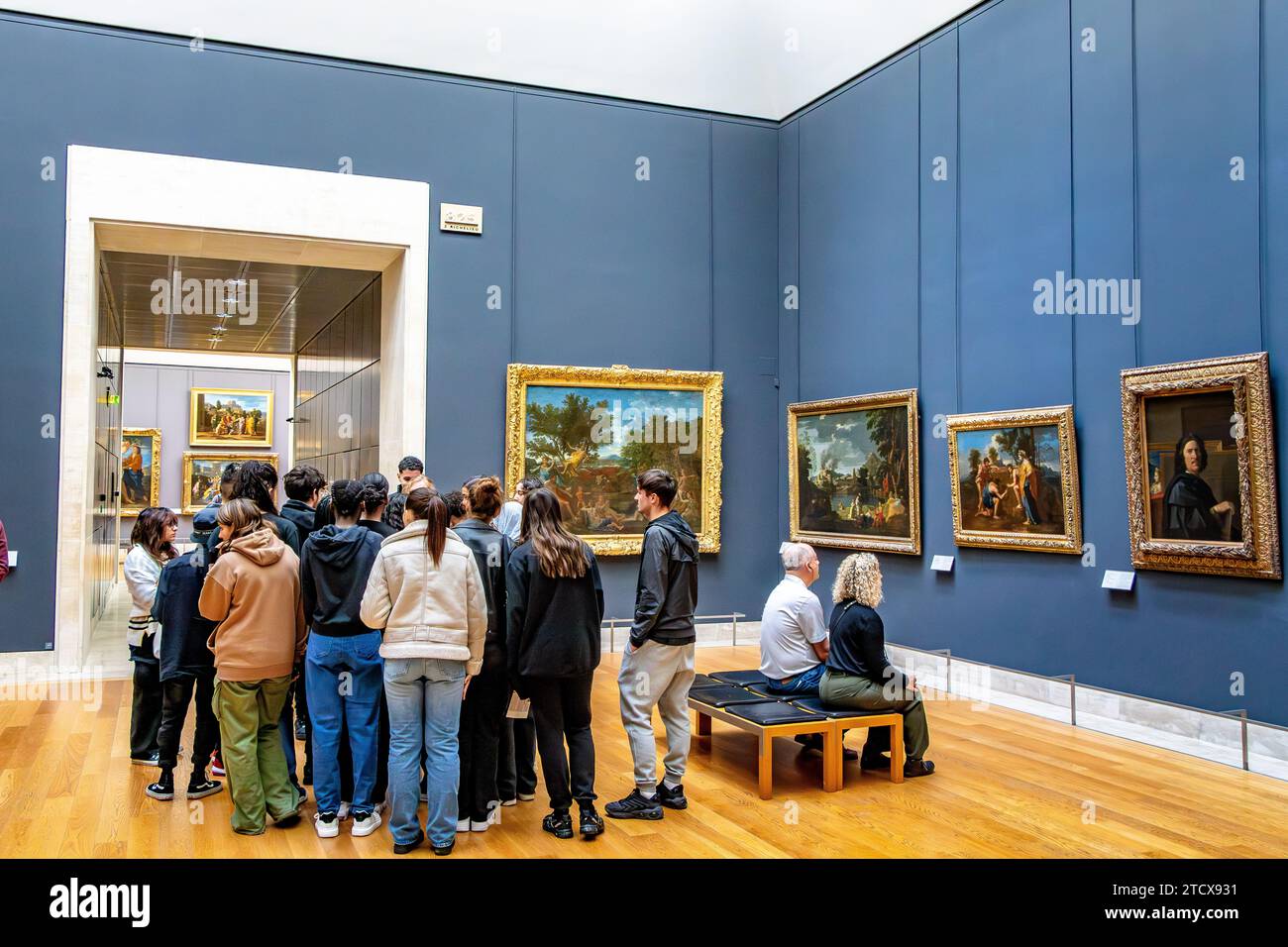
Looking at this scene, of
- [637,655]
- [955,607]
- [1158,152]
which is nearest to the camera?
[637,655]

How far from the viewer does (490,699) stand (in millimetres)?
6566

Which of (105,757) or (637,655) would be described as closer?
(637,655)

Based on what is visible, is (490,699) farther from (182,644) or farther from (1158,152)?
(1158,152)

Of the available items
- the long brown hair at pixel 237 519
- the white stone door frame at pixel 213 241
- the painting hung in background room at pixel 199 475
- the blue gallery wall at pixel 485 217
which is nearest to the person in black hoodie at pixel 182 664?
the long brown hair at pixel 237 519

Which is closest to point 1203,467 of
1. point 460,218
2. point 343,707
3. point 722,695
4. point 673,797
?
point 722,695

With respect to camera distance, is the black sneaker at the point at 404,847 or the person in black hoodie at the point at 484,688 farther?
the person in black hoodie at the point at 484,688

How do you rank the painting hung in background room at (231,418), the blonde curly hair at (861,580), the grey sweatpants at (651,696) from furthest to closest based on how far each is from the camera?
the painting hung in background room at (231,418), the blonde curly hair at (861,580), the grey sweatpants at (651,696)

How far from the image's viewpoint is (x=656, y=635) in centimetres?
686

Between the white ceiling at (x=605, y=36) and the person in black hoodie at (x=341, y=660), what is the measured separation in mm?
9413

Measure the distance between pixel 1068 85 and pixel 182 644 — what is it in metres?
10.4

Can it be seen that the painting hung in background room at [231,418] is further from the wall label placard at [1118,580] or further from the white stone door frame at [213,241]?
the wall label placard at [1118,580]

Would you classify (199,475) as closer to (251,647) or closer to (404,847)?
(251,647)

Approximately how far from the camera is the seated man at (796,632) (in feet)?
27.7

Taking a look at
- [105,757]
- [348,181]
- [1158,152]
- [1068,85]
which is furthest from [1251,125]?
[105,757]
